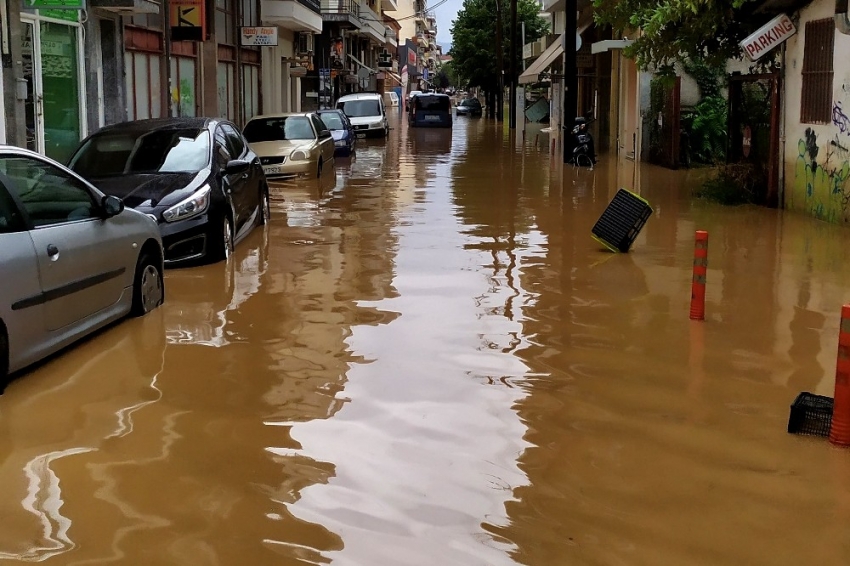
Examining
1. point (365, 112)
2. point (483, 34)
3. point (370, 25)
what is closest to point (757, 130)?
point (365, 112)

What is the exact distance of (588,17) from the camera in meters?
42.8

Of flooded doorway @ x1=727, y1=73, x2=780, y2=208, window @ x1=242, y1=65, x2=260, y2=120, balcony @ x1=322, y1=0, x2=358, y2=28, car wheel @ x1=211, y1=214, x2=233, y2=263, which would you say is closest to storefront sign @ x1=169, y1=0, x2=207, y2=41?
window @ x1=242, y1=65, x2=260, y2=120

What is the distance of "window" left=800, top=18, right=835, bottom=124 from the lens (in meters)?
14.9

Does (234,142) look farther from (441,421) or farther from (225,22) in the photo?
(225,22)

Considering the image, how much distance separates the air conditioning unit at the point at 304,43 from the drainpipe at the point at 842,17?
33.7 m

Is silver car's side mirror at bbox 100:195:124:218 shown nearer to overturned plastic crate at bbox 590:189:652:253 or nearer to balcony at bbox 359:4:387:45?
overturned plastic crate at bbox 590:189:652:253

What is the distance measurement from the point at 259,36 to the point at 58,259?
2715cm

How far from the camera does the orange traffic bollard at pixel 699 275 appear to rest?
8461 mm

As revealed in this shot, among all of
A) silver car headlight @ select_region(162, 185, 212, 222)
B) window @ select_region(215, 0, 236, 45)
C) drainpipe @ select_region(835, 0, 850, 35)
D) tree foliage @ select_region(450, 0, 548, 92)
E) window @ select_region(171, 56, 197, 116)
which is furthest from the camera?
tree foliage @ select_region(450, 0, 548, 92)

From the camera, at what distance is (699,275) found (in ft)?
28.2

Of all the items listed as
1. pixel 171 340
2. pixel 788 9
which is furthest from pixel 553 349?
pixel 788 9

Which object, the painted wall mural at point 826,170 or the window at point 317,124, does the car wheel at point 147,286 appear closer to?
the painted wall mural at point 826,170

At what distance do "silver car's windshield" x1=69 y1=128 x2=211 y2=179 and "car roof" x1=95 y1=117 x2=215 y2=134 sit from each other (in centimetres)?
11

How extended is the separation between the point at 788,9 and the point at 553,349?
10549 millimetres
